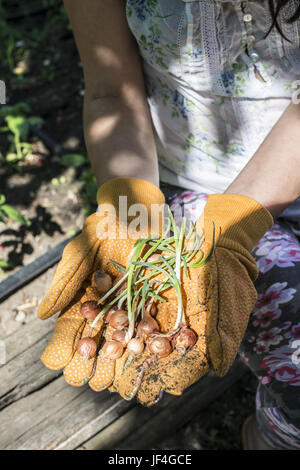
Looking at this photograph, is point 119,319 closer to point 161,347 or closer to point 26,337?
point 161,347

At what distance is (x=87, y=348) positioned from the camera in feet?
3.65

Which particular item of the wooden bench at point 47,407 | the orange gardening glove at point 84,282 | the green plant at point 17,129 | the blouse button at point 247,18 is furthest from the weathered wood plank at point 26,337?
the green plant at point 17,129

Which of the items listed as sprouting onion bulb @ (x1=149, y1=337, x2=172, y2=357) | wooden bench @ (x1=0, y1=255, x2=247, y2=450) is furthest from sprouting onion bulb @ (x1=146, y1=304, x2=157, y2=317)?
wooden bench @ (x1=0, y1=255, x2=247, y2=450)

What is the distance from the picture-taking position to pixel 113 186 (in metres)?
1.34

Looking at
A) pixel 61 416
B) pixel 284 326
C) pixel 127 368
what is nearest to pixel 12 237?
pixel 61 416

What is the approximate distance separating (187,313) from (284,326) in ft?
1.02

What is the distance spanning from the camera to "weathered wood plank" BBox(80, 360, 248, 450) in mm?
1749

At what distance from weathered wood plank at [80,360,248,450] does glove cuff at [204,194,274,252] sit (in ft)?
3.05

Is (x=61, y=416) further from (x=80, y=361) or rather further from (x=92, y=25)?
(x=92, y=25)

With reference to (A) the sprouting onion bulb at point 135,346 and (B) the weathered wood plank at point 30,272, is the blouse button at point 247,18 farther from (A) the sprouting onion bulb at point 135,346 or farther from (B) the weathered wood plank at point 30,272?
(B) the weathered wood plank at point 30,272

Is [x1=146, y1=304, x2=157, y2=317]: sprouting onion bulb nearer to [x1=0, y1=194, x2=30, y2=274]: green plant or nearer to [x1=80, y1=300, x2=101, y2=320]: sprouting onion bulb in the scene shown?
[x1=80, y1=300, x2=101, y2=320]: sprouting onion bulb

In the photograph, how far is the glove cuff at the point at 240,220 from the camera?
3.84 feet

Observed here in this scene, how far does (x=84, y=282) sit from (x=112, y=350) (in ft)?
0.79

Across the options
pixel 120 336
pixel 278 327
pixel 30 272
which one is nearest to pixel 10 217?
pixel 30 272
